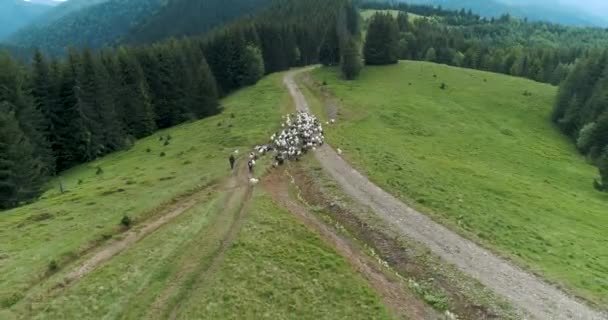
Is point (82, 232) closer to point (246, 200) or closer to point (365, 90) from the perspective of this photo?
point (246, 200)

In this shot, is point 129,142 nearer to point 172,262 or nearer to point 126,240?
point 126,240

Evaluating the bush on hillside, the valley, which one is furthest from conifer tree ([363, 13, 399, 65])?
the bush on hillside

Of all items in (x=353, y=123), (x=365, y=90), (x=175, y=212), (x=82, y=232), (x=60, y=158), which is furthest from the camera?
(x=365, y=90)

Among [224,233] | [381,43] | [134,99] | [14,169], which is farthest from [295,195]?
[381,43]

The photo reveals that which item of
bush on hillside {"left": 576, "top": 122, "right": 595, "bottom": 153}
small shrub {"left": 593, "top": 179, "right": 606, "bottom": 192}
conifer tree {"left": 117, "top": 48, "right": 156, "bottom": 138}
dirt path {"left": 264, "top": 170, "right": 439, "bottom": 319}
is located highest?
dirt path {"left": 264, "top": 170, "right": 439, "bottom": 319}

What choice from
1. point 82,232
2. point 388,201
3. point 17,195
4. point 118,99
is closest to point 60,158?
point 118,99

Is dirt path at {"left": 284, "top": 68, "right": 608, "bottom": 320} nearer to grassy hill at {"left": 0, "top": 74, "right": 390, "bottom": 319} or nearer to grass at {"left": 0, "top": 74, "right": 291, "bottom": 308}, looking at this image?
grassy hill at {"left": 0, "top": 74, "right": 390, "bottom": 319}

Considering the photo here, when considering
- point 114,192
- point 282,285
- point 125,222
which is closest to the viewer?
point 282,285
